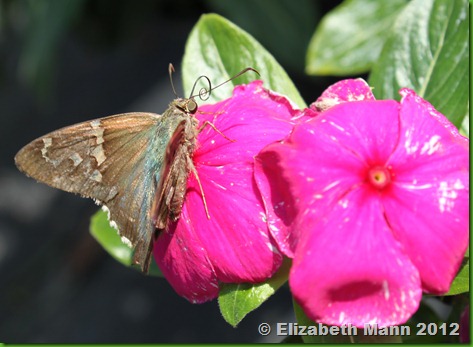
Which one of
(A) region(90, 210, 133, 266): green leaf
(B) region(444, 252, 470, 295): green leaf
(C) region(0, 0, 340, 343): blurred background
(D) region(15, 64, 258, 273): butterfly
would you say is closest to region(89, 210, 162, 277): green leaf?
(A) region(90, 210, 133, 266): green leaf

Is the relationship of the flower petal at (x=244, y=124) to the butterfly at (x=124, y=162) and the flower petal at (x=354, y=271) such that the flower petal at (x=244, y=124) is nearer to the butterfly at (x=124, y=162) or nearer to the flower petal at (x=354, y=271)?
the butterfly at (x=124, y=162)

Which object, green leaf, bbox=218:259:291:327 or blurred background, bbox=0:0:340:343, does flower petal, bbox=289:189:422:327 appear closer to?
green leaf, bbox=218:259:291:327

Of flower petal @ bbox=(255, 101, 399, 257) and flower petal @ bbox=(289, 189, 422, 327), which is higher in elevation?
flower petal @ bbox=(255, 101, 399, 257)

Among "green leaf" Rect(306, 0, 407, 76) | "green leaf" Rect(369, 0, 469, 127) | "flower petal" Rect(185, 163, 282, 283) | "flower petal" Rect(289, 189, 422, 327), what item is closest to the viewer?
"flower petal" Rect(289, 189, 422, 327)

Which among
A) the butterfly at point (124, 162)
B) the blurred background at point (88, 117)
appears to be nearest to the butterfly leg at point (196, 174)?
the butterfly at point (124, 162)

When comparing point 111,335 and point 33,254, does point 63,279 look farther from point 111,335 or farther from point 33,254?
point 111,335

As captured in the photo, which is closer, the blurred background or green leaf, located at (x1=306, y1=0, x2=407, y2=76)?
green leaf, located at (x1=306, y1=0, x2=407, y2=76)

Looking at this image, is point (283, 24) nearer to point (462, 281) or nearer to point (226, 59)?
point (226, 59)
